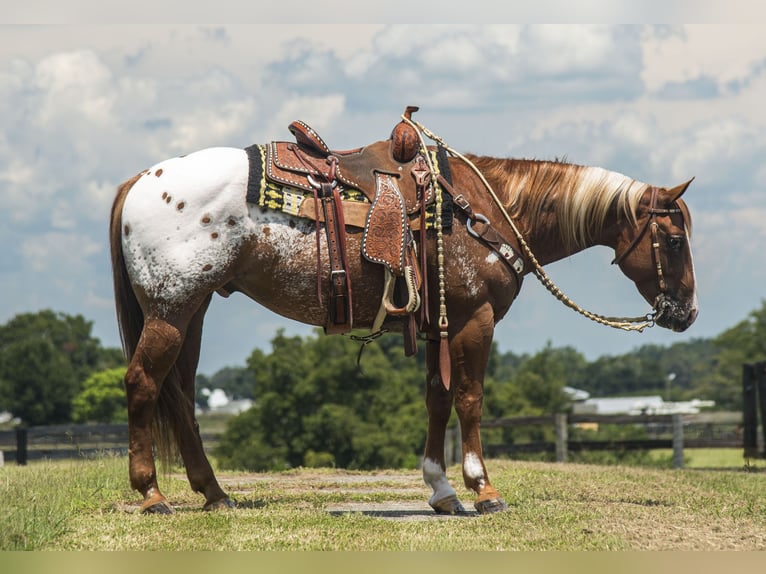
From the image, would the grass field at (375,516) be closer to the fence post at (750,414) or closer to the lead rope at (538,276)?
the lead rope at (538,276)

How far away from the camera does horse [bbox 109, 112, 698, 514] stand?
23.7 feet

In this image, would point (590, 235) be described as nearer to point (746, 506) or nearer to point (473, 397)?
point (473, 397)

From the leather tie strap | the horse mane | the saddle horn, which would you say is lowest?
the leather tie strap

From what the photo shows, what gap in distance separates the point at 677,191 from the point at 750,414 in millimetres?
9130

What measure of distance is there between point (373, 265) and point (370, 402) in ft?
139

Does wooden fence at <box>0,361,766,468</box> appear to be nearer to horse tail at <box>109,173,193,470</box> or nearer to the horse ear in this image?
horse tail at <box>109,173,193,470</box>

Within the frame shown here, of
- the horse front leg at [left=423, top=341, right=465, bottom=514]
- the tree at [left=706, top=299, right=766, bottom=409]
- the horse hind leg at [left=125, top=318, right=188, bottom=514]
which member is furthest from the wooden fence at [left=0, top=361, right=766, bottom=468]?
the tree at [left=706, top=299, right=766, bottom=409]

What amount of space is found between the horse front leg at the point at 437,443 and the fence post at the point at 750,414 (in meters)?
9.37

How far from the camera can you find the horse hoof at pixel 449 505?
7.60 meters

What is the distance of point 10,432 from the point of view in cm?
1884

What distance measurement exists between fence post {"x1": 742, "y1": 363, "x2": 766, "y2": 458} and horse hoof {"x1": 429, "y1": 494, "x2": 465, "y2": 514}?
9520 mm

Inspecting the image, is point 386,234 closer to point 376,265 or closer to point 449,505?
point 376,265

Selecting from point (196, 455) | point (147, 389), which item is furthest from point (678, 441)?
point (147, 389)

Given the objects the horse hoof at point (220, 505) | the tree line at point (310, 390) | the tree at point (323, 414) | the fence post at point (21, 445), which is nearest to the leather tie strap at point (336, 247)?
the horse hoof at point (220, 505)
